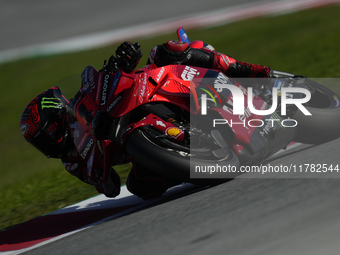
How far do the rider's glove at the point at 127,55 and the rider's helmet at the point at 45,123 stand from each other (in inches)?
23.4

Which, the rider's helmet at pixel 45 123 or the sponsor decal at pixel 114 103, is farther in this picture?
the rider's helmet at pixel 45 123

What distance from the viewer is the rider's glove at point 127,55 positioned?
9.91 feet

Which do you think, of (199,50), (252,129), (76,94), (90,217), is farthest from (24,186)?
(252,129)

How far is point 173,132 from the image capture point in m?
2.54

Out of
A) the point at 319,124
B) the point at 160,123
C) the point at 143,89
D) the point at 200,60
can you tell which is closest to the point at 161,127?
the point at 160,123

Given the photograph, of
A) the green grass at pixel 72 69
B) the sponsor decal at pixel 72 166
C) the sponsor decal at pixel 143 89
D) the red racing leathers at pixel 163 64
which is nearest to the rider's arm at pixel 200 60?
the red racing leathers at pixel 163 64

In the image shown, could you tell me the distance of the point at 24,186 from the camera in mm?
5480

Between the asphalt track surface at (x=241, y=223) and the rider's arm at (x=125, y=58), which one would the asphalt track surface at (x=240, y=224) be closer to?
the asphalt track surface at (x=241, y=223)

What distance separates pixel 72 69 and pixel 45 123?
23.4 ft

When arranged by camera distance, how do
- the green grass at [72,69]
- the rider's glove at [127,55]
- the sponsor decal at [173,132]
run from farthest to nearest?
the green grass at [72,69]
the rider's glove at [127,55]
the sponsor decal at [173,132]

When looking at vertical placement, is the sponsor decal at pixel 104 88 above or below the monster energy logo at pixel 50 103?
above

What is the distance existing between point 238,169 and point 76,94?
1.32m

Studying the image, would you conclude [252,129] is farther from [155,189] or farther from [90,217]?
[90,217]

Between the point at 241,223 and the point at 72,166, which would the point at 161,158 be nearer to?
the point at 241,223
